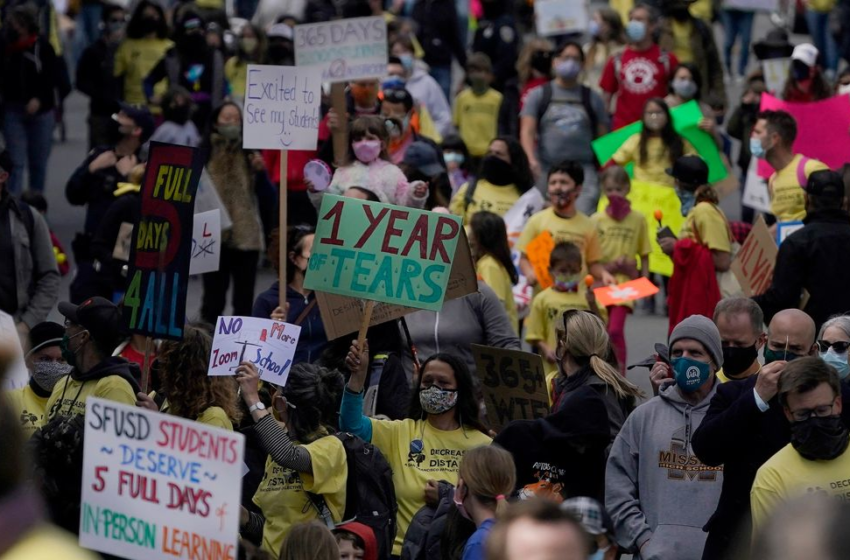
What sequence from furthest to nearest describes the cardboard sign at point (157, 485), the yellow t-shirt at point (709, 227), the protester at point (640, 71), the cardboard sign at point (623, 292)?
the protester at point (640, 71) → the yellow t-shirt at point (709, 227) → the cardboard sign at point (623, 292) → the cardboard sign at point (157, 485)

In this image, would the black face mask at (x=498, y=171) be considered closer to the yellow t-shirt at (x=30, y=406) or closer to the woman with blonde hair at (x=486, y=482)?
the yellow t-shirt at (x=30, y=406)

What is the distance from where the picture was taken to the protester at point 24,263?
10297 mm

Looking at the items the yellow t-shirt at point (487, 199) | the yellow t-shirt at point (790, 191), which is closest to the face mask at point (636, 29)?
the yellow t-shirt at point (487, 199)

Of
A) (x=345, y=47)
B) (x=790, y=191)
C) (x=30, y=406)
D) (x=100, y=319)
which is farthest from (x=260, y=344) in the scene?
(x=345, y=47)

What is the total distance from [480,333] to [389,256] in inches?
44.7

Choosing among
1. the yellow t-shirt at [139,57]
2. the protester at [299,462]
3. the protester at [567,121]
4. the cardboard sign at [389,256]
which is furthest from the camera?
the yellow t-shirt at [139,57]

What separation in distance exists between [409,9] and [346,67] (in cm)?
1120

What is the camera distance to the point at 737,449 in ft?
21.3

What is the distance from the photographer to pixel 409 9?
23734mm

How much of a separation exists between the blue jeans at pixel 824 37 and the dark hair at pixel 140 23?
365 inches

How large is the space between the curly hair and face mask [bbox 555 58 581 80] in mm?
7692

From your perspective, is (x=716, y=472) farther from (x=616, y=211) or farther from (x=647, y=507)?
(x=616, y=211)

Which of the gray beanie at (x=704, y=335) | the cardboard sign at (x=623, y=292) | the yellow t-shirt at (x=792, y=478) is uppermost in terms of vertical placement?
the gray beanie at (x=704, y=335)

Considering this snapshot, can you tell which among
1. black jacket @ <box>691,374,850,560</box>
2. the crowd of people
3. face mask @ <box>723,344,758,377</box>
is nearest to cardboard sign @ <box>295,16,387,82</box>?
the crowd of people
